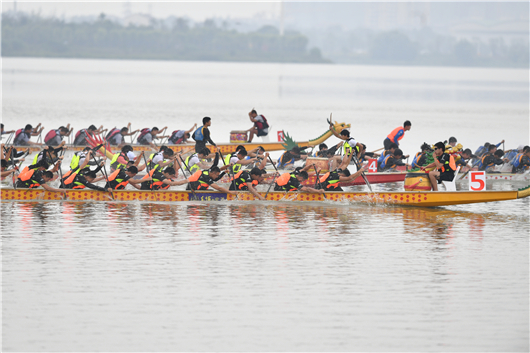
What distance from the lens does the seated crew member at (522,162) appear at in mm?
23381

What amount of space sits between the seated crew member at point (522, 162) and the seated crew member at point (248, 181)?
9485mm

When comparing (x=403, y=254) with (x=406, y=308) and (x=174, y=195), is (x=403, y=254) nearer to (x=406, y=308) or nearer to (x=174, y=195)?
(x=406, y=308)

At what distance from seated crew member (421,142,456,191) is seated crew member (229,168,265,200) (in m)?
4.02

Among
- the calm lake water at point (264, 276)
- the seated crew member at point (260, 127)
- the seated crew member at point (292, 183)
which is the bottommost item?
the calm lake water at point (264, 276)

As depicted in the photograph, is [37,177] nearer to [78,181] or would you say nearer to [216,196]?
[78,181]

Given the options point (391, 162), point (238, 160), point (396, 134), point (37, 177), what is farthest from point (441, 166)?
point (37, 177)

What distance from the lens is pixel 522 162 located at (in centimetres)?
2344

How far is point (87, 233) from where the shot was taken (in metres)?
15.7

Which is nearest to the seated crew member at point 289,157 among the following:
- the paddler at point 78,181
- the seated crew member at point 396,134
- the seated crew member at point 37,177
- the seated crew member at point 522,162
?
the seated crew member at point 396,134

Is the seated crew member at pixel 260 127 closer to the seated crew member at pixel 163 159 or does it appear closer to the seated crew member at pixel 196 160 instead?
the seated crew member at pixel 196 160

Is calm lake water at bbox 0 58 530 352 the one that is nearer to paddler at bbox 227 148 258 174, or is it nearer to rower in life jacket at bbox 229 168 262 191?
rower in life jacket at bbox 229 168 262 191

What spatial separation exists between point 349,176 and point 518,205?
16.3ft

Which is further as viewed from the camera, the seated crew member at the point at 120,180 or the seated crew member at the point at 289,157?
the seated crew member at the point at 289,157

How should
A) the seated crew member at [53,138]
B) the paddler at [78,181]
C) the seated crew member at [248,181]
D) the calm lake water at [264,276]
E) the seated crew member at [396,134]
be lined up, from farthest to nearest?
the seated crew member at [53,138] → the seated crew member at [396,134] → the paddler at [78,181] → the seated crew member at [248,181] → the calm lake water at [264,276]
